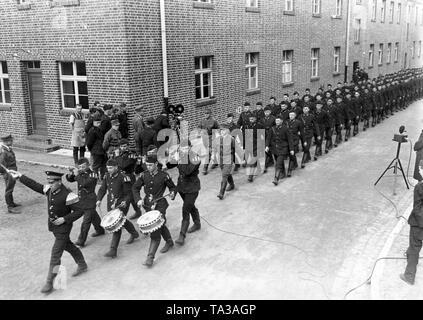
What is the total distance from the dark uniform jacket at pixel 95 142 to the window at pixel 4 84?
726 cm

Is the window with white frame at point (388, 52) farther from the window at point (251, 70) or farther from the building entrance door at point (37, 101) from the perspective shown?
the building entrance door at point (37, 101)

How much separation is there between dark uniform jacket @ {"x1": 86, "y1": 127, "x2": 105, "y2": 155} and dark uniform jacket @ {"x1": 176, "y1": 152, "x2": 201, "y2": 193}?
3.82m

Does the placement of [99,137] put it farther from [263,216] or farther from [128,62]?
[263,216]

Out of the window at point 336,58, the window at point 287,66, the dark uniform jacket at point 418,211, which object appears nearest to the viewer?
the dark uniform jacket at point 418,211

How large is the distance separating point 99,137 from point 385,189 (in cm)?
732

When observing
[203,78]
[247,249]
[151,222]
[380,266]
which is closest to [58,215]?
[151,222]

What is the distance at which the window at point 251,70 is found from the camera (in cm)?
1983

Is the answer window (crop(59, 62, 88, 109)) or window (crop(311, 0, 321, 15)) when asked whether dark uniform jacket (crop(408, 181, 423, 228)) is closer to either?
window (crop(59, 62, 88, 109))

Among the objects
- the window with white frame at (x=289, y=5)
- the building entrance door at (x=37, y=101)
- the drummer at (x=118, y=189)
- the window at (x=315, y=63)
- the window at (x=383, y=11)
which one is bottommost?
the drummer at (x=118, y=189)

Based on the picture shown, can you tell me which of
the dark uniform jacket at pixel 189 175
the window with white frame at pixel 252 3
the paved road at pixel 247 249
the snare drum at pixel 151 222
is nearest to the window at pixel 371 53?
the window with white frame at pixel 252 3

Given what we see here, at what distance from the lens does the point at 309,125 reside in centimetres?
1382

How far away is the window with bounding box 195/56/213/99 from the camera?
55.0ft

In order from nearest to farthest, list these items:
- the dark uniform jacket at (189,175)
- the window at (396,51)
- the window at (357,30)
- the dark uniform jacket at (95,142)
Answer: the dark uniform jacket at (189,175)
the dark uniform jacket at (95,142)
the window at (357,30)
the window at (396,51)

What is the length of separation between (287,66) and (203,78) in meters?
7.50
